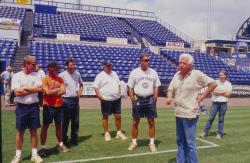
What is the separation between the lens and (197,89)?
6242mm

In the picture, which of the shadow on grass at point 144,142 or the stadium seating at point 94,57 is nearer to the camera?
the shadow on grass at point 144,142

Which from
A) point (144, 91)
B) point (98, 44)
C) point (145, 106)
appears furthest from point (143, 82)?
point (98, 44)

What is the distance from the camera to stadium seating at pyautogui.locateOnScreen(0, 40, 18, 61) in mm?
24205

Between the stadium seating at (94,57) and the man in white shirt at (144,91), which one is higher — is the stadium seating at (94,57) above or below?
above

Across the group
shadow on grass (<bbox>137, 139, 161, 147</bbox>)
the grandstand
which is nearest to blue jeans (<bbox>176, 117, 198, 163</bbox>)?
shadow on grass (<bbox>137, 139, 161, 147</bbox>)

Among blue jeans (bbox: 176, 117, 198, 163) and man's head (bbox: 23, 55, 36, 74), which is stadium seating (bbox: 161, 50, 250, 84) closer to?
blue jeans (bbox: 176, 117, 198, 163)

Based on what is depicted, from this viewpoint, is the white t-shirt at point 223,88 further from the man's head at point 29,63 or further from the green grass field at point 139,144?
the man's head at point 29,63

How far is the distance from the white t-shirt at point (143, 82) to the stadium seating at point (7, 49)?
58.6ft

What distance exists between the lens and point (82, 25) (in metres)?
39.5

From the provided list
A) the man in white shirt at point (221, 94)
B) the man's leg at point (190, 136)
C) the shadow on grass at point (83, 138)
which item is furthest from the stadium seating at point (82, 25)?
the man's leg at point (190, 136)

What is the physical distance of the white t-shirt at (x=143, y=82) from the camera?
8078 millimetres

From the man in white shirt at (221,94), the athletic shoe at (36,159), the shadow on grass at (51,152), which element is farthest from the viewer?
the man in white shirt at (221,94)

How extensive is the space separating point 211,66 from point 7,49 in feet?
66.3

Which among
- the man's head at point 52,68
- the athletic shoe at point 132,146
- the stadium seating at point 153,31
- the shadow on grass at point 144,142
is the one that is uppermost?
the stadium seating at point 153,31
